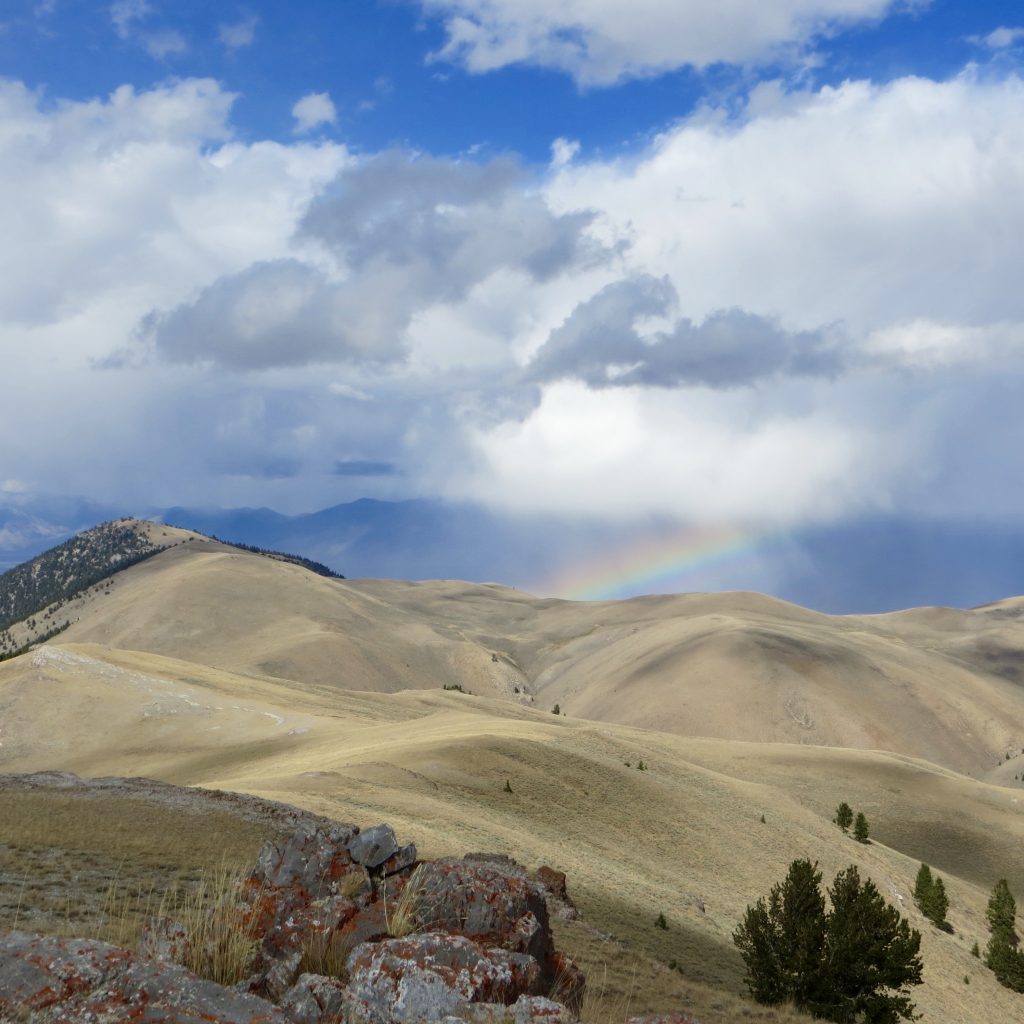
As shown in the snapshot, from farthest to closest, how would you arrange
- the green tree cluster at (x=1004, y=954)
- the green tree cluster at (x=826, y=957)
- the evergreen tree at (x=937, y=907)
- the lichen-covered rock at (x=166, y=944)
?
the evergreen tree at (x=937, y=907) → the green tree cluster at (x=1004, y=954) → the green tree cluster at (x=826, y=957) → the lichen-covered rock at (x=166, y=944)

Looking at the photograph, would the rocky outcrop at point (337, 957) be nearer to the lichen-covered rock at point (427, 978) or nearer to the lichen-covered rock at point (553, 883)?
the lichen-covered rock at point (427, 978)

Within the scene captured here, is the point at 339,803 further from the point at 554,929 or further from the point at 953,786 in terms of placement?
the point at 953,786

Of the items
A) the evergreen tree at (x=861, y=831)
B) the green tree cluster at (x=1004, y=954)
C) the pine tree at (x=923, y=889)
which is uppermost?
the evergreen tree at (x=861, y=831)

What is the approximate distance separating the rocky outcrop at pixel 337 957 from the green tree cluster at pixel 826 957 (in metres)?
10.6

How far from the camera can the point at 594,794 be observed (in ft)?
141

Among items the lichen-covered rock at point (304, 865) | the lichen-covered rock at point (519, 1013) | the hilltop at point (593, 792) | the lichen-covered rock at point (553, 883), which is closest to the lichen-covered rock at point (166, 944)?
the lichen-covered rock at point (304, 865)

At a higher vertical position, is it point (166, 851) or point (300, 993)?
point (300, 993)

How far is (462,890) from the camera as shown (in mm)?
11352

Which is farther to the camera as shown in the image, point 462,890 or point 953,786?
point 953,786

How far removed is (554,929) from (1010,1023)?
2524cm

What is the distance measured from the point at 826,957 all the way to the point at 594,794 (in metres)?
22.5

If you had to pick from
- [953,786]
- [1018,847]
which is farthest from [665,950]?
[953,786]

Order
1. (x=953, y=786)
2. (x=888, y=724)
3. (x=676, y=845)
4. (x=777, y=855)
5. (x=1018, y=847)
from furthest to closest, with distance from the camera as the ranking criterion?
(x=888, y=724) < (x=953, y=786) < (x=1018, y=847) < (x=777, y=855) < (x=676, y=845)

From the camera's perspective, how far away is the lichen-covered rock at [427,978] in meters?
7.88
